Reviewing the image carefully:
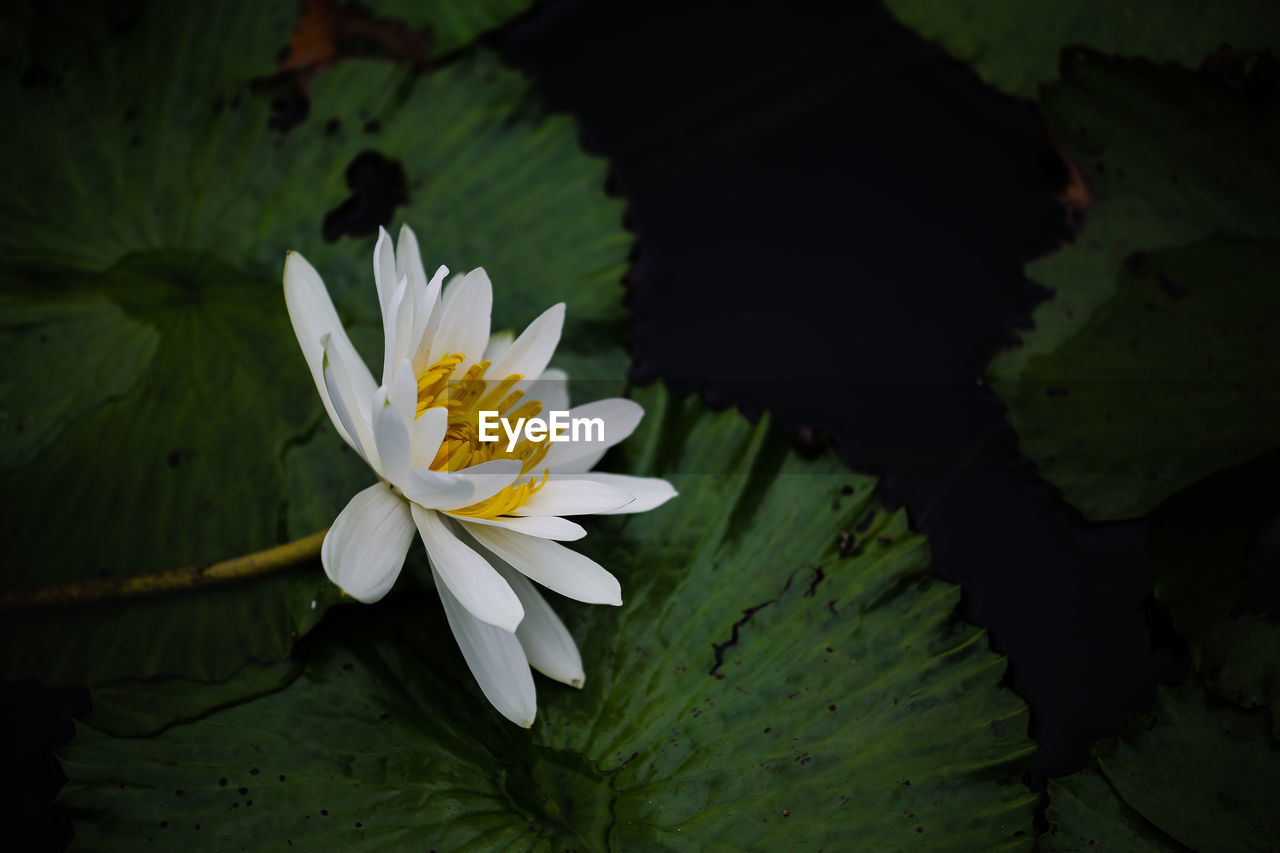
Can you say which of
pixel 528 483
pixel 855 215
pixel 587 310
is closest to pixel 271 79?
pixel 587 310

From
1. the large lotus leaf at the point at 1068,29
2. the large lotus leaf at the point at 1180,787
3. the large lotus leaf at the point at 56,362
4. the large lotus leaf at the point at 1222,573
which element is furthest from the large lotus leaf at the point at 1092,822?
the large lotus leaf at the point at 56,362

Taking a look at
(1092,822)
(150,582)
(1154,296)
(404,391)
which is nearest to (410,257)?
(404,391)

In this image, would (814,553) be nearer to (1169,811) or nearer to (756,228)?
(1169,811)

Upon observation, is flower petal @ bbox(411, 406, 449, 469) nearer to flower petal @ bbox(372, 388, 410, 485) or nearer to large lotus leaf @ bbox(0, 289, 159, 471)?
flower petal @ bbox(372, 388, 410, 485)

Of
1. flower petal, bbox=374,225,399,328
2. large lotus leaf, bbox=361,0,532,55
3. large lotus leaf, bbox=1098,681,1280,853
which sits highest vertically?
large lotus leaf, bbox=361,0,532,55

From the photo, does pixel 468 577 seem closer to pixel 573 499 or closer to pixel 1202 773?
pixel 573 499

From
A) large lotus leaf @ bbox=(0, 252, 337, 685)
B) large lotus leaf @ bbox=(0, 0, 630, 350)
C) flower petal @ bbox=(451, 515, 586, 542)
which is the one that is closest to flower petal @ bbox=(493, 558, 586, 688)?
flower petal @ bbox=(451, 515, 586, 542)
